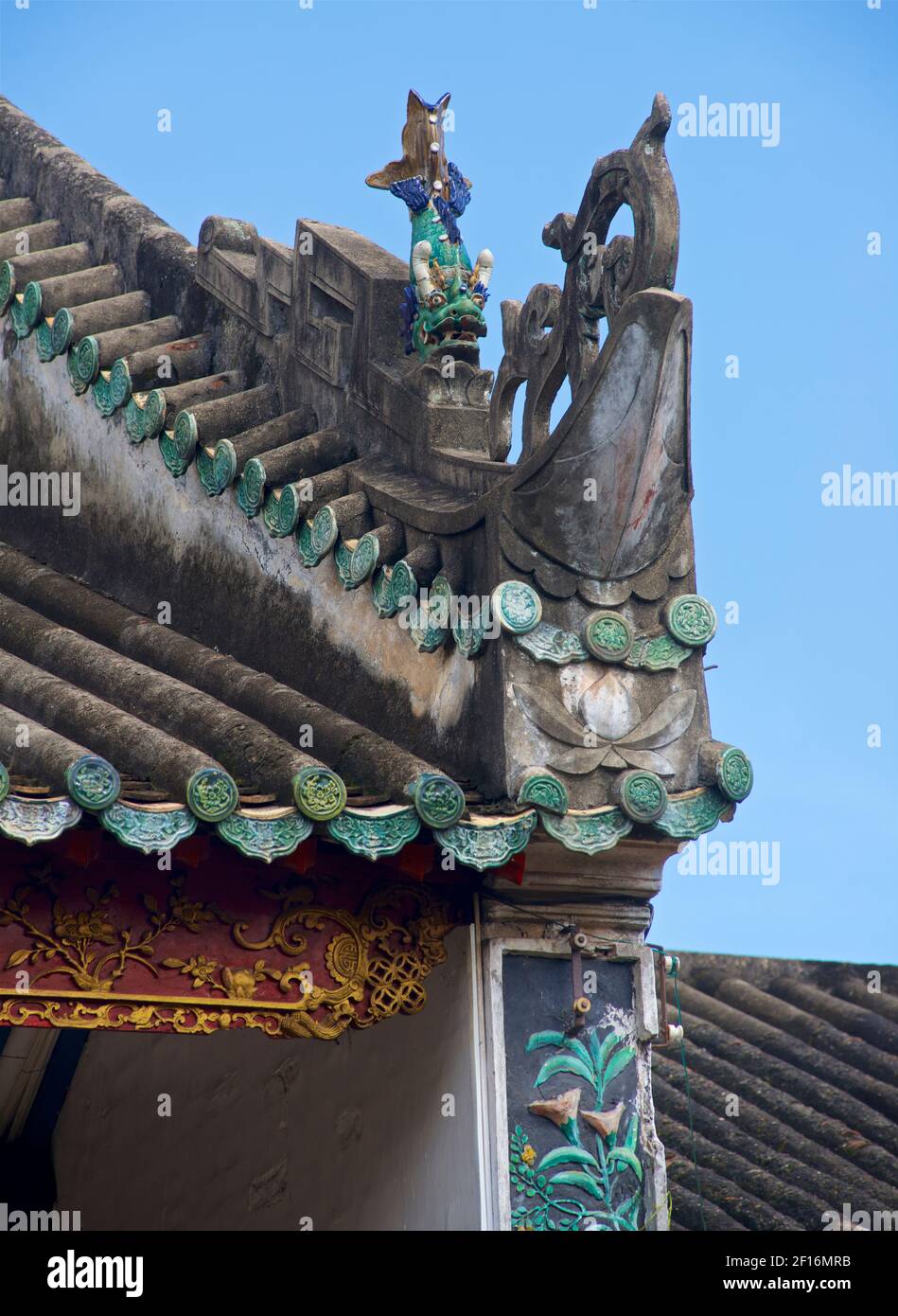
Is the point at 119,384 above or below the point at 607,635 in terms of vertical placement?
above

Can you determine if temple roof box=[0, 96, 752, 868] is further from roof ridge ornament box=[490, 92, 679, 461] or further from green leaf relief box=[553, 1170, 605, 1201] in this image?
green leaf relief box=[553, 1170, 605, 1201]

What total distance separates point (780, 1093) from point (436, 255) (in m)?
5.78

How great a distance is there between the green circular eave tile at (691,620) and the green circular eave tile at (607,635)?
0.17 m

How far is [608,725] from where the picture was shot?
8.20m

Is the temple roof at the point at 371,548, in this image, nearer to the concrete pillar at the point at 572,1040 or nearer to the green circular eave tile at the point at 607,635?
the green circular eave tile at the point at 607,635

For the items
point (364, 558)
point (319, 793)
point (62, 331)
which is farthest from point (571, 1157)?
point (62, 331)

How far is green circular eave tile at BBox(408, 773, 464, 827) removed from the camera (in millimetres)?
7535

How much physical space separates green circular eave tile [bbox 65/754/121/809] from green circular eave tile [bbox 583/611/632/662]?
1.89 meters

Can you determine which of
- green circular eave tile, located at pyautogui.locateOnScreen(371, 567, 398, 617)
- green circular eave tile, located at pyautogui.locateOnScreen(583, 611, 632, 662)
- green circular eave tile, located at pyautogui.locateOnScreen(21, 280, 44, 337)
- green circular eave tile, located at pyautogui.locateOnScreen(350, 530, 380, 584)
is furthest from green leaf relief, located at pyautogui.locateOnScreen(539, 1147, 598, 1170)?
green circular eave tile, located at pyautogui.locateOnScreen(21, 280, 44, 337)

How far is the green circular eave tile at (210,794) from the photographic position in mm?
7281

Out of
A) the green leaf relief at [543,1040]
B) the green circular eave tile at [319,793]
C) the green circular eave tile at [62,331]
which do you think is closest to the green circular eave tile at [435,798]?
the green circular eave tile at [319,793]

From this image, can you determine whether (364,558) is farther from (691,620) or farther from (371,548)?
(691,620)
